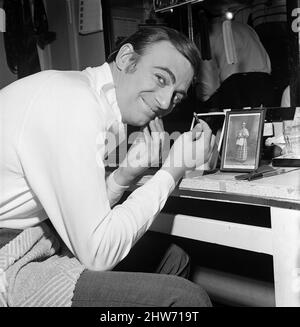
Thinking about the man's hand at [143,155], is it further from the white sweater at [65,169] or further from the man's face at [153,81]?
the white sweater at [65,169]

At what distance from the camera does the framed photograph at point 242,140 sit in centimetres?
104

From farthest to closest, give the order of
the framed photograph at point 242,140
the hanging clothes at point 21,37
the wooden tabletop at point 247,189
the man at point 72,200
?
the hanging clothes at point 21,37
the framed photograph at point 242,140
the wooden tabletop at point 247,189
the man at point 72,200

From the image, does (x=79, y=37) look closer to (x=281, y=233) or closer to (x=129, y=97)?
(x=129, y=97)

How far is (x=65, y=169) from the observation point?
2.22 feet

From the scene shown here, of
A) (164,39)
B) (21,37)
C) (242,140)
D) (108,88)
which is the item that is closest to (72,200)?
(108,88)

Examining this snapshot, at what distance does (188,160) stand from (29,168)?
0.36 meters

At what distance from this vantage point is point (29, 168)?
701mm

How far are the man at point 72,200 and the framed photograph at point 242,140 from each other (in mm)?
244

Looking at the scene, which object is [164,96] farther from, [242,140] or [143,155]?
[242,140]

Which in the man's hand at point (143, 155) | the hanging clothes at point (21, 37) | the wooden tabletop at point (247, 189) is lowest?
the wooden tabletop at point (247, 189)

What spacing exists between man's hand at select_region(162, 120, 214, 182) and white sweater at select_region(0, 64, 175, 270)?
0.38 ft

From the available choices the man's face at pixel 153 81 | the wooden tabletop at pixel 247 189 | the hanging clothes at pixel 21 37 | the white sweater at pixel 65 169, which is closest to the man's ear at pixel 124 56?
the man's face at pixel 153 81

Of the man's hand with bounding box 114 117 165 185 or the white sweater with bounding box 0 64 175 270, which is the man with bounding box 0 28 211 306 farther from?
the man's hand with bounding box 114 117 165 185

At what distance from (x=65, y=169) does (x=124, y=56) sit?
355mm
